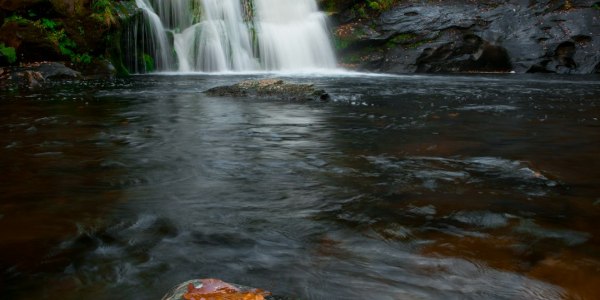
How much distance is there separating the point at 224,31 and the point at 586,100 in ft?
39.4

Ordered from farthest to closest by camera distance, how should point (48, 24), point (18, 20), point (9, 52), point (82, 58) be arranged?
point (82, 58) < point (48, 24) < point (18, 20) < point (9, 52)

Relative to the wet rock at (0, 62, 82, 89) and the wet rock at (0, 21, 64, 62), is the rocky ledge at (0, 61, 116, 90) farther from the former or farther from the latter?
the wet rock at (0, 21, 64, 62)

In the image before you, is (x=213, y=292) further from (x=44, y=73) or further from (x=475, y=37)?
(x=475, y=37)

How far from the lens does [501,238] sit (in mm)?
2273

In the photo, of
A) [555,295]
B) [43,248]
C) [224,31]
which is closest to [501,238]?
[555,295]

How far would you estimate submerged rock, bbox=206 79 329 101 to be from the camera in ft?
27.1

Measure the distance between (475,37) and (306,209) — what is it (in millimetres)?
17106

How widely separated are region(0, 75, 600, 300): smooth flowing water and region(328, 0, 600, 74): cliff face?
12.8 m

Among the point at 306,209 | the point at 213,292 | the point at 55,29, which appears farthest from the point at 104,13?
the point at 213,292

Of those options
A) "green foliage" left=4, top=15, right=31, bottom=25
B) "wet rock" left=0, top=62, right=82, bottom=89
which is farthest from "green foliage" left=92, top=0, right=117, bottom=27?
"wet rock" left=0, top=62, right=82, bottom=89

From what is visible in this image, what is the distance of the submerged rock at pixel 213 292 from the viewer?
4.96ft

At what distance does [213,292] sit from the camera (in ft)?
5.04

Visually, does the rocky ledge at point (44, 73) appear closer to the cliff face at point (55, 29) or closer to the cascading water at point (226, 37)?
the cliff face at point (55, 29)

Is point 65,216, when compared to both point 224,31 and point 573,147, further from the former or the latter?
point 224,31
